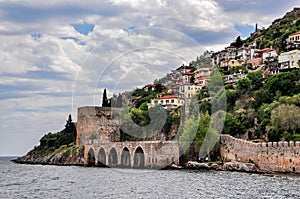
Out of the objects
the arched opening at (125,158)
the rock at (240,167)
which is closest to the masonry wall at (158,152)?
the arched opening at (125,158)

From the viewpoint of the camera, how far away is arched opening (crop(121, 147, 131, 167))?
7112 centimetres

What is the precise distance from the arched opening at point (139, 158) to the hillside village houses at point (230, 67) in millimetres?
11087

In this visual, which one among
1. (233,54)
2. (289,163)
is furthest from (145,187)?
(233,54)

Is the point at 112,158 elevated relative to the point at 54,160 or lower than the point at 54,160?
elevated

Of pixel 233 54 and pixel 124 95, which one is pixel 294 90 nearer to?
pixel 124 95

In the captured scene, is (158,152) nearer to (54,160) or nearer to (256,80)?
(256,80)

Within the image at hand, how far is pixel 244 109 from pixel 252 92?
7.39 metres

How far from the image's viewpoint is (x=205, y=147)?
59500 millimetres

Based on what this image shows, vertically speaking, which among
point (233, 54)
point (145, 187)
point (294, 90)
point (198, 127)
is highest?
point (233, 54)

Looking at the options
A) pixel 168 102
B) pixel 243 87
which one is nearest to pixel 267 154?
pixel 168 102

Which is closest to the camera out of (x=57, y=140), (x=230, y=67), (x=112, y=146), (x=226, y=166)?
(x=226, y=166)

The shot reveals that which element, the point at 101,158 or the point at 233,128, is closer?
the point at 233,128

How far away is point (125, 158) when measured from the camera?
236ft

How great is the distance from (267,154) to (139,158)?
23.0 m
